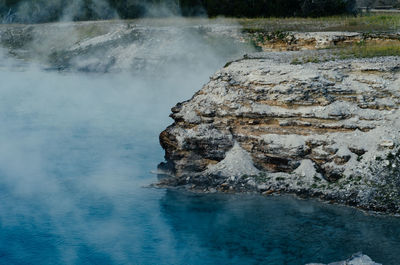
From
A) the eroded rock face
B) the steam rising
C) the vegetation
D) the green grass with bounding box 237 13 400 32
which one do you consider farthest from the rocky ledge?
the vegetation

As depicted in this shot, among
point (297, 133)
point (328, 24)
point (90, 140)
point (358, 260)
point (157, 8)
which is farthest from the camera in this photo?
point (157, 8)

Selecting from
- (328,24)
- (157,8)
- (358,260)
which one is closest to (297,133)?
(358,260)

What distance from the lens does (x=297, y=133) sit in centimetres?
2375

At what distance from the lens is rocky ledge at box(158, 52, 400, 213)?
2253 cm

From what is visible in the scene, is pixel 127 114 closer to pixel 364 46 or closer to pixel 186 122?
pixel 186 122

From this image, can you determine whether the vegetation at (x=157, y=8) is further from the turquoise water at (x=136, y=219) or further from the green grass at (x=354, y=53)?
→ the turquoise water at (x=136, y=219)

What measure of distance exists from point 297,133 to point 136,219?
8020 mm

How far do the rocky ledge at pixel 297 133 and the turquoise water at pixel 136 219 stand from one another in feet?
3.64

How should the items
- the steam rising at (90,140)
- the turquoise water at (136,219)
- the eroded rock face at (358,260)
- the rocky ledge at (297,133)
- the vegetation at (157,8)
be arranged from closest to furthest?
the eroded rock face at (358,260) → the turquoise water at (136,219) → the steam rising at (90,140) → the rocky ledge at (297,133) → the vegetation at (157,8)

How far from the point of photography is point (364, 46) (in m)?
29.2

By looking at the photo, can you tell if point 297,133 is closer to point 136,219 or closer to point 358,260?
point 358,260

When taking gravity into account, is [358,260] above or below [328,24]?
below

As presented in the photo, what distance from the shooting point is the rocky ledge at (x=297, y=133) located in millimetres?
22531

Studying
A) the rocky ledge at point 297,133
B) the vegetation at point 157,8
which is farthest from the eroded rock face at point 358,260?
the vegetation at point 157,8
